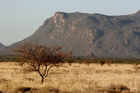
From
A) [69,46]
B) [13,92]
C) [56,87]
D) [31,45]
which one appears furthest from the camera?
[69,46]

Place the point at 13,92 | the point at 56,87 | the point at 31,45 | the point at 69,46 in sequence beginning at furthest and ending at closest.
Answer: the point at 69,46
the point at 31,45
the point at 56,87
the point at 13,92

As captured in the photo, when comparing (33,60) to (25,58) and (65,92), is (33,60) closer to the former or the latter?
(25,58)

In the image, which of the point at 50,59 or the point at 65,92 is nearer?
the point at 65,92

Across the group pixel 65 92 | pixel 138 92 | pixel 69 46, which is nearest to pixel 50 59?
pixel 65 92

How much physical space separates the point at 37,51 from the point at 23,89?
530 centimetres

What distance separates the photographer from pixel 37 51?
72.4 ft

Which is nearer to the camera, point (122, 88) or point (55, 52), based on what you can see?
point (122, 88)

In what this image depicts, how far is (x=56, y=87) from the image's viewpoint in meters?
18.5

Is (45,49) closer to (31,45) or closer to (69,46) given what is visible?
(31,45)

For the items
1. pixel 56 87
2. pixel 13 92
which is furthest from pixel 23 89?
pixel 56 87

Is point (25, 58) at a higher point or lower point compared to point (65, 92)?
higher

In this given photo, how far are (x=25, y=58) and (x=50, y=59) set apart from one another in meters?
1.70

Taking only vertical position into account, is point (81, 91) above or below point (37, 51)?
below

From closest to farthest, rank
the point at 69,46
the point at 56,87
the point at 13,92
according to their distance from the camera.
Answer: the point at 13,92 → the point at 56,87 → the point at 69,46
